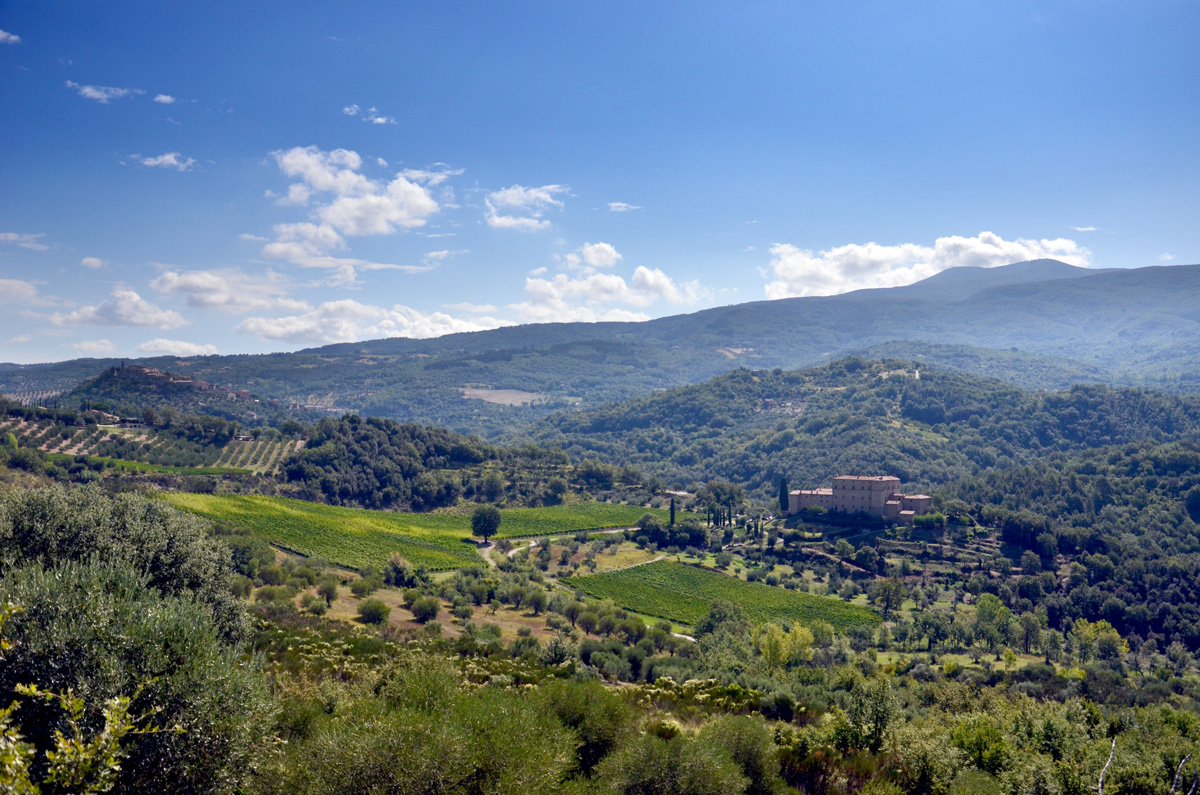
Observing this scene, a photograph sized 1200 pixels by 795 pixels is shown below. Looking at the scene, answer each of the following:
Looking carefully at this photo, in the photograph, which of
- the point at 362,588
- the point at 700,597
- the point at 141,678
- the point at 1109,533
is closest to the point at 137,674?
the point at 141,678

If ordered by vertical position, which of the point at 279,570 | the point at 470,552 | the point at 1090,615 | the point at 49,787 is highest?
the point at 49,787

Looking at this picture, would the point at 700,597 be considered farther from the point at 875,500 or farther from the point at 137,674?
the point at 137,674

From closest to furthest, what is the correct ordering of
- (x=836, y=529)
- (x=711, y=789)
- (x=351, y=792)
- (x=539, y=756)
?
(x=351, y=792) < (x=539, y=756) < (x=711, y=789) < (x=836, y=529)

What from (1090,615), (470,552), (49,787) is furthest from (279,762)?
(1090,615)

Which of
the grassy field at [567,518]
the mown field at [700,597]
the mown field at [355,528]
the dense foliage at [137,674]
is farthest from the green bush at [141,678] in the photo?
the grassy field at [567,518]

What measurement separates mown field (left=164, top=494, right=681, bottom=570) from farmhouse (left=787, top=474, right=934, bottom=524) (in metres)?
40.9

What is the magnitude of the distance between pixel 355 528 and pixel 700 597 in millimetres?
44098

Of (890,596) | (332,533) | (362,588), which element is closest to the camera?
(362,588)

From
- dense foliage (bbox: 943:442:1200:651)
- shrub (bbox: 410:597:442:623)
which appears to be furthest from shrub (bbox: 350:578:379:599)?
dense foliage (bbox: 943:442:1200:651)

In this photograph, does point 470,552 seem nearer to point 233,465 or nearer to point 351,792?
point 233,465

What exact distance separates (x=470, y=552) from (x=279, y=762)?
237 feet

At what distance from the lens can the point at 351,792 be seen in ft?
49.1

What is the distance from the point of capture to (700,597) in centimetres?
7781

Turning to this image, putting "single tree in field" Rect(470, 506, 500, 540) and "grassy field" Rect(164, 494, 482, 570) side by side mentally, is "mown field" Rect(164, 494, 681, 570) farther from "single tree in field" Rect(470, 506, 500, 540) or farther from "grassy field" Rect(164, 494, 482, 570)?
"single tree in field" Rect(470, 506, 500, 540)
